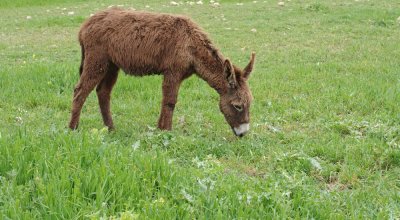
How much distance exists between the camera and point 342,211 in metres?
3.89

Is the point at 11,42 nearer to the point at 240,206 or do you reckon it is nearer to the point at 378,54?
the point at 378,54

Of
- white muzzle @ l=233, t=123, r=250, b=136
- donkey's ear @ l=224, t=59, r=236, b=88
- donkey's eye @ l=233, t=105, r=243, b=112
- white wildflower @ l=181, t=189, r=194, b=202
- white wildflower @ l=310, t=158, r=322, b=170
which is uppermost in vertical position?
donkey's ear @ l=224, t=59, r=236, b=88

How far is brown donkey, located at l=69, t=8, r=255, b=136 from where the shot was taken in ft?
20.5

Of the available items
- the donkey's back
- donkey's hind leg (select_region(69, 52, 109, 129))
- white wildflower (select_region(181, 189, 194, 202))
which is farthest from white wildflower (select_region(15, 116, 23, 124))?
white wildflower (select_region(181, 189, 194, 202))

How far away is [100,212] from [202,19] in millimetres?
14697

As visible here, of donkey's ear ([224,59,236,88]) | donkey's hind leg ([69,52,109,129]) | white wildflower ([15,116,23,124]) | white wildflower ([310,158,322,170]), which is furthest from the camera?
white wildflower ([15,116,23,124])

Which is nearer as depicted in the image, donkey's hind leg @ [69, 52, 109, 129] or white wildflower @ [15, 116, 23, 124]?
donkey's hind leg @ [69, 52, 109, 129]

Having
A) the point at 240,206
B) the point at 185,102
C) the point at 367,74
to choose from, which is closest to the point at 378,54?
the point at 367,74

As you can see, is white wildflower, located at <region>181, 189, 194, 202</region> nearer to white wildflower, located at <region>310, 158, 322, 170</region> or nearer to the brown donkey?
white wildflower, located at <region>310, 158, 322, 170</region>

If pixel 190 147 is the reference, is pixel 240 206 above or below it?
above

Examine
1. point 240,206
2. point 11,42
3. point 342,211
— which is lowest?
point 11,42

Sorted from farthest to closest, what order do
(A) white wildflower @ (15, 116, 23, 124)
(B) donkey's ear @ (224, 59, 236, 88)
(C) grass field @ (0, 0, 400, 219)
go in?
(A) white wildflower @ (15, 116, 23, 124)
(B) donkey's ear @ (224, 59, 236, 88)
(C) grass field @ (0, 0, 400, 219)

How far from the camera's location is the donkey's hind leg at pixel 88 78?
20.8 ft

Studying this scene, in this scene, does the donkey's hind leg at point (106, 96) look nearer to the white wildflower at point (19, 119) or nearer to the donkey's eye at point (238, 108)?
the white wildflower at point (19, 119)
